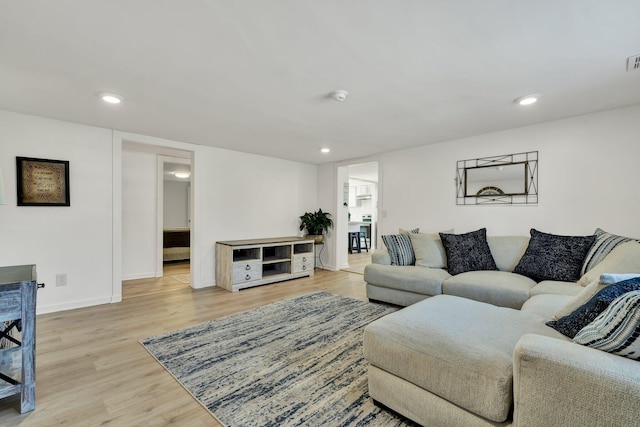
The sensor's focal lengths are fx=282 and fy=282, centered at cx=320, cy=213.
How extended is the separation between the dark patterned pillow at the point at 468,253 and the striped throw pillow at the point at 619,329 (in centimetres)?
213

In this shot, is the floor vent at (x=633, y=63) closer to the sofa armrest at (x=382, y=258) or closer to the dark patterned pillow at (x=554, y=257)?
the dark patterned pillow at (x=554, y=257)

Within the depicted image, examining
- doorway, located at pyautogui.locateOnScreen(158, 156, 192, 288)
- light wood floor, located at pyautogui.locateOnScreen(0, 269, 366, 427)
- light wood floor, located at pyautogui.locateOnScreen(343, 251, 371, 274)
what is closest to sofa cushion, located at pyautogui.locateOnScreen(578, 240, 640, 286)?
light wood floor, located at pyautogui.locateOnScreen(0, 269, 366, 427)

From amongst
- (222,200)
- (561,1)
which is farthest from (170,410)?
(222,200)

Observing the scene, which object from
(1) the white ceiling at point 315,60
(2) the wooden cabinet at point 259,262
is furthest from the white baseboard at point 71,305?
(1) the white ceiling at point 315,60

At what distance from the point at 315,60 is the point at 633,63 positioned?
2.19 metres

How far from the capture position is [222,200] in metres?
4.51

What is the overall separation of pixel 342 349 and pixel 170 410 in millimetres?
1248

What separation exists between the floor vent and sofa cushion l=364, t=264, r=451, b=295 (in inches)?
86.5

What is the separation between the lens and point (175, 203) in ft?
27.8

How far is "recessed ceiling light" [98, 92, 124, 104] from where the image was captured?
95.3 inches

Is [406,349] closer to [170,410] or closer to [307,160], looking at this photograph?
[170,410]

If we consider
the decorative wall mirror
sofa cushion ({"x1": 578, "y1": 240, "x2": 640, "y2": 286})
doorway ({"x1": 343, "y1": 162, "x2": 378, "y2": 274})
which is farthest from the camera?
doorway ({"x1": 343, "y1": 162, "x2": 378, "y2": 274})

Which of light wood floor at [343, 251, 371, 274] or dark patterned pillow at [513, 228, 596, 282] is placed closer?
dark patterned pillow at [513, 228, 596, 282]

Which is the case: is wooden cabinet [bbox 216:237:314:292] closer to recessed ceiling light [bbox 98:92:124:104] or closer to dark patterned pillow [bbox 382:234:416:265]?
dark patterned pillow [bbox 382:234:416:265]
